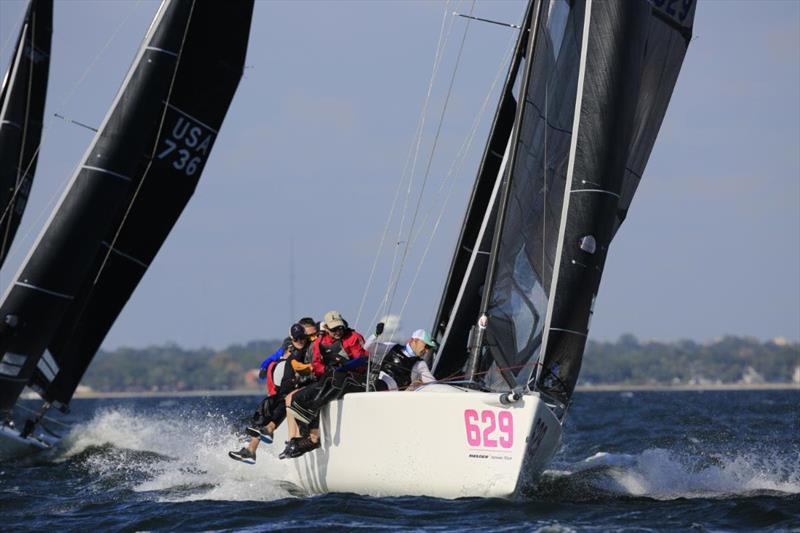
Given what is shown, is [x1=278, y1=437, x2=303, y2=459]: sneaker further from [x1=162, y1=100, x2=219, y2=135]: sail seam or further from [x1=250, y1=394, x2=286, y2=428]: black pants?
[x1=162, y1=100, x2=219, y2=135]: sail seam

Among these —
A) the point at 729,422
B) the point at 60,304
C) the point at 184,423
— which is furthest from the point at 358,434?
the point at 729,422

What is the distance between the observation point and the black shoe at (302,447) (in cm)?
1002

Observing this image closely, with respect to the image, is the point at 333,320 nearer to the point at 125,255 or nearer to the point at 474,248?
the point at 474,248

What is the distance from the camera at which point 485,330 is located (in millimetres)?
10086

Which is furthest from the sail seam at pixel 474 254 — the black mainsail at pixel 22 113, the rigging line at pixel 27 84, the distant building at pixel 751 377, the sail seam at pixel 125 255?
the distant building at pixel 751 377

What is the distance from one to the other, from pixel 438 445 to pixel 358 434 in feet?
2.33

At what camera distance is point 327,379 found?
10023 mm

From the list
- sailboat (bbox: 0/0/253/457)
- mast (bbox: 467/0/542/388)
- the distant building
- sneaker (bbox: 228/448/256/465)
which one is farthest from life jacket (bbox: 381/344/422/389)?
the distant building

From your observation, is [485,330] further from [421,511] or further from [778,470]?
[778,470]

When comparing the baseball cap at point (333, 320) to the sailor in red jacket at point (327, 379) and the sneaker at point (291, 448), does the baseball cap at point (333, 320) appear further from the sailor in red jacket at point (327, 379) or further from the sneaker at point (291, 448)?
the sneaker at point (291, 448)

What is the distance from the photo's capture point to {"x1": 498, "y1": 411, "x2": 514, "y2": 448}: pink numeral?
904 cm

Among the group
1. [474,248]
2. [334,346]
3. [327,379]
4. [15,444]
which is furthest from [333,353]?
[15,444]

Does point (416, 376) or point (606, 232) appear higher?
point (606, 232)

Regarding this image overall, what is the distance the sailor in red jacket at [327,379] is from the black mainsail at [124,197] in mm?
4189
